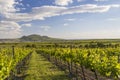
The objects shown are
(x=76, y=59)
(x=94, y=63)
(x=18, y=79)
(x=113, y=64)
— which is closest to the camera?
(x=113, y=64)

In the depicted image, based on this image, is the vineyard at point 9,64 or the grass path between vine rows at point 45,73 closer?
the vineyard at point 9,64

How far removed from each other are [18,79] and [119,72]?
1172cm

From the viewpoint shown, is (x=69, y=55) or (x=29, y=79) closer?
(x=29, y=79)

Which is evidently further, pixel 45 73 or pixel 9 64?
pixel 45 73

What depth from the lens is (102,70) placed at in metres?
15.9

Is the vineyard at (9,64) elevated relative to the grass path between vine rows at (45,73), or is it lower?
elevated

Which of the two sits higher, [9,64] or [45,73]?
[9,64]

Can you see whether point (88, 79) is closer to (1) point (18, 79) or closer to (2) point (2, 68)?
(1) point (18, 79)

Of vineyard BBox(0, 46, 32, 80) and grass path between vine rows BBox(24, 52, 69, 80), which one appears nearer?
vineyard BBox(0, 46, 32, 80)

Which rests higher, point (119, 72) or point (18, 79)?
point (119, 72)

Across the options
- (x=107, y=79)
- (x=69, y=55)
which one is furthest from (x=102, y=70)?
(x=69, y=55)

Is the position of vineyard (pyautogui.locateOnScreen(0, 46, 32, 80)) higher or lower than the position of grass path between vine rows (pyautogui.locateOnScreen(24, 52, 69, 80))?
higher

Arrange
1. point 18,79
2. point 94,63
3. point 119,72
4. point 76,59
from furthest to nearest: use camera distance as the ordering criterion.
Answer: point 76,59, point 18,79, point 94,63, point 119,72

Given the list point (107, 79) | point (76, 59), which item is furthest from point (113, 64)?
point (76, 59)
